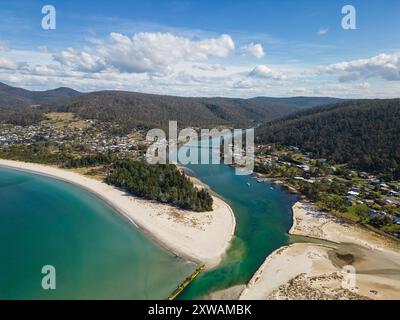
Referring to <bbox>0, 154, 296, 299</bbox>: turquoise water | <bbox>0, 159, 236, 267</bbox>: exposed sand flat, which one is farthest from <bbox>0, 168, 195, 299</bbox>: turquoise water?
<bbox>0, 159, 236, 267</bbox>: exposed sand flat

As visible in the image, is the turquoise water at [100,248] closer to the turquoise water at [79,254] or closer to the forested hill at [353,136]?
the turquoise water at [79,254]

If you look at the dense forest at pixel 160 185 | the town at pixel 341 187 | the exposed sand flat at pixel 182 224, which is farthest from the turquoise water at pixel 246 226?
the dense forest at pixel 160 185

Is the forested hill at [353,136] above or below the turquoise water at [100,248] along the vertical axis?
above

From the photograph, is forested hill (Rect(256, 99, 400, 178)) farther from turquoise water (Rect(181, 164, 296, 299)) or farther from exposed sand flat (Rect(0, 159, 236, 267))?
exposed sand flat (Rect(0, 159, 236, 267))

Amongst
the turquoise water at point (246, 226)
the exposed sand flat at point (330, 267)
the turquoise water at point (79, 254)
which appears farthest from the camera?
the turquoise water at point (246, 226)
